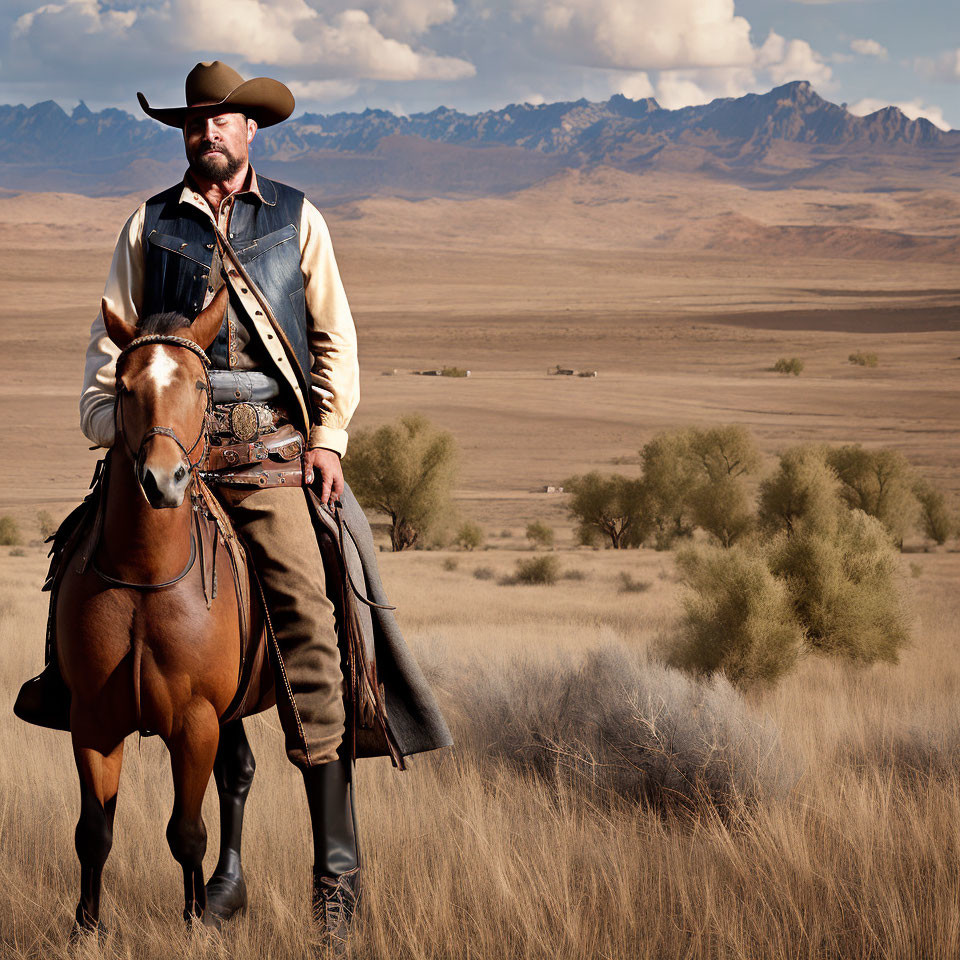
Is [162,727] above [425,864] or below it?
above

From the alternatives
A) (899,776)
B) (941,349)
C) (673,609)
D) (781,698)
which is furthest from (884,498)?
(941,349)

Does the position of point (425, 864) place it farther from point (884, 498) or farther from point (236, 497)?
point (884, 498)

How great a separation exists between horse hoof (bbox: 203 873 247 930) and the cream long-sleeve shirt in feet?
5.31

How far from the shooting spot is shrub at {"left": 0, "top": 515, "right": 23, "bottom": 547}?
83.0ft

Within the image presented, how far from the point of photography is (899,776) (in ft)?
17.5

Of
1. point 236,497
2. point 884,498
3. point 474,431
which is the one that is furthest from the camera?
point 474,431

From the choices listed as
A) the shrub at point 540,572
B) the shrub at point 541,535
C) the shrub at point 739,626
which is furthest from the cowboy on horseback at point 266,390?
the shrub at point 541,535

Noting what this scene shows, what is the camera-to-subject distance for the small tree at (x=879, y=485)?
82.8 ft

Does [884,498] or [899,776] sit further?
[884,498]

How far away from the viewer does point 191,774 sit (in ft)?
10.4

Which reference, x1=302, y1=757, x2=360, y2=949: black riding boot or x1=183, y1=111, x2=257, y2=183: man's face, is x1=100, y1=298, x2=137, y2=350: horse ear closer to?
x1=183, y1=111, x2=257, y2=183: man's face

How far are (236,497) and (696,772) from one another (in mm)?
2588

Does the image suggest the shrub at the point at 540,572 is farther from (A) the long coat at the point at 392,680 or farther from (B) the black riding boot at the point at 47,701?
(B) the black riding boot at the point at 47,701

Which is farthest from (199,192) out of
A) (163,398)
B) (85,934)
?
(85,934)
